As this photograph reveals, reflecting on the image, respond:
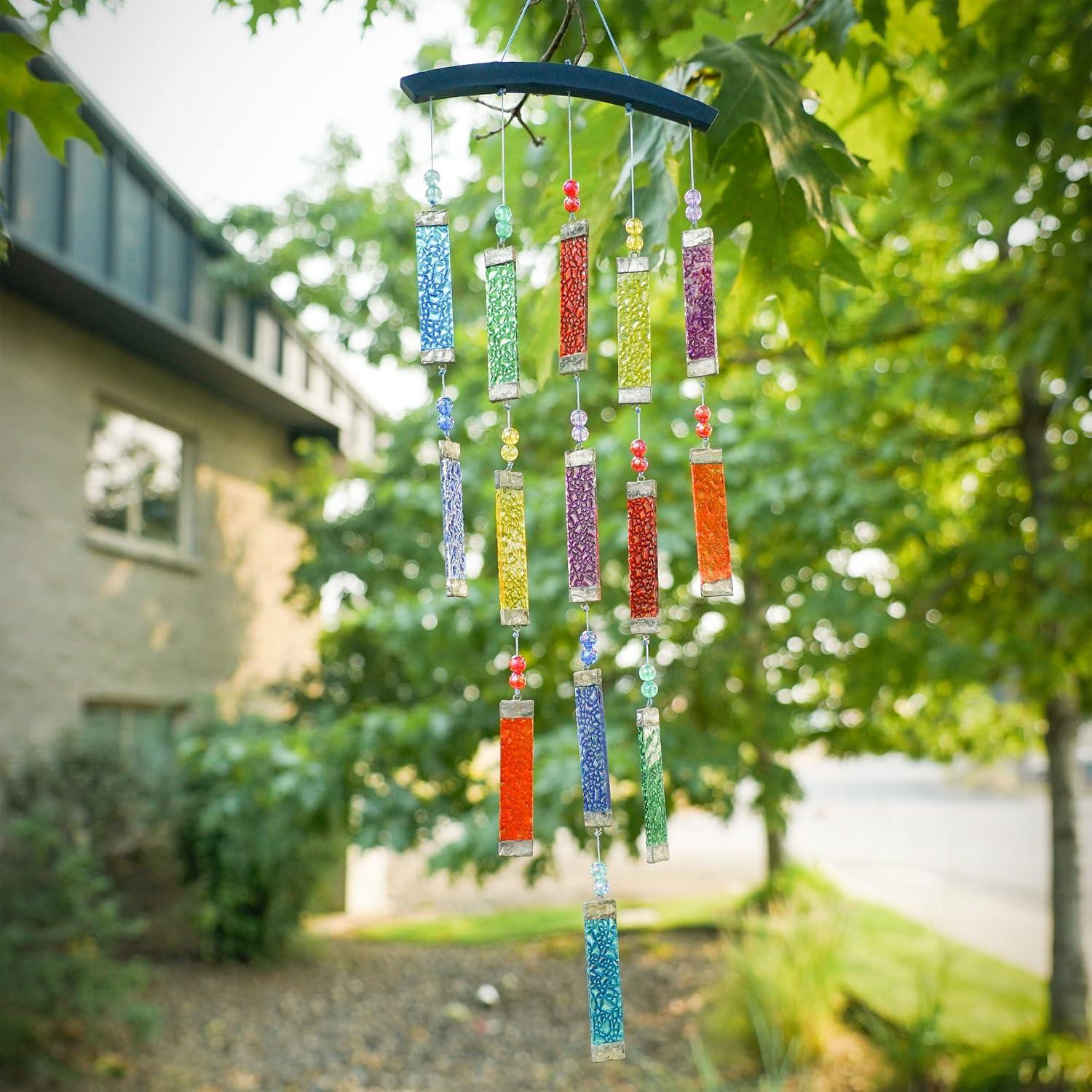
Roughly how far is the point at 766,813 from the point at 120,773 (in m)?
4.20

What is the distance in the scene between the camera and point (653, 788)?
4.58 feet

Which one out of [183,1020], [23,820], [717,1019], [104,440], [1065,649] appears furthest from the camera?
[104,440]

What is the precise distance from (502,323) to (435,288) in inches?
3.8

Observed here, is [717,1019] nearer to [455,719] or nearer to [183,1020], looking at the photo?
[455,719]

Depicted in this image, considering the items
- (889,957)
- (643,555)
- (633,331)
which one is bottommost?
(889,957)

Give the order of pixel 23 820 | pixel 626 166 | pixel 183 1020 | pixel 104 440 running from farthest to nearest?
pixel 104 440, pixel 183 1020, pixel 23 820, pixel 626 166

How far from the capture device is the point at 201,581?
8.89 metres

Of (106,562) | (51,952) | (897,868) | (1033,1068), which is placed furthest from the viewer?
(897,868)

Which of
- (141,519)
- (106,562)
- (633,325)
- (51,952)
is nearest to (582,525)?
(633,325)

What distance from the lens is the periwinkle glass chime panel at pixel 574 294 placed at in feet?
4.58

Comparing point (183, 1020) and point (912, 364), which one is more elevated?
point (912, 364)

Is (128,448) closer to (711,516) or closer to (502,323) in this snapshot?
(502,323)

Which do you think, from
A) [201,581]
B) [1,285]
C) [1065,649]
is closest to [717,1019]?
[1065,649]

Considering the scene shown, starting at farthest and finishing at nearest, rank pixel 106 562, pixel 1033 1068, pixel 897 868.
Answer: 1. pixel 897 868
2. pixel 106 562
3. pixel 1033 1068
